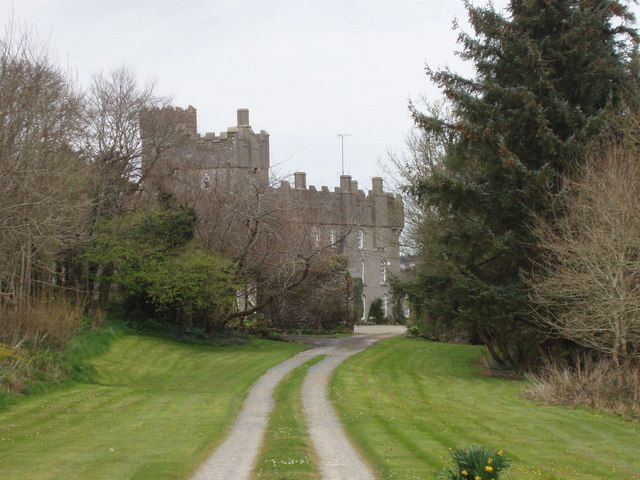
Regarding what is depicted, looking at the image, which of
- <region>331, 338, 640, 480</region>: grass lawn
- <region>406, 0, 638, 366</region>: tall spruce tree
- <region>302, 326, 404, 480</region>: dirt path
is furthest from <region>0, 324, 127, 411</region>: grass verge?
<region>406, 0, 638, 366</region>: tall spruce tree

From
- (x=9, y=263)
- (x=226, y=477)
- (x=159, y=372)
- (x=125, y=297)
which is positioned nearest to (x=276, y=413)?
(x=226, y=477)

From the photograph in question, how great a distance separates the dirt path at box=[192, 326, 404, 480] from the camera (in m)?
11.1

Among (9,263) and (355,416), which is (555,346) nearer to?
A: (355,416)

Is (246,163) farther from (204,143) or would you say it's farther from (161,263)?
(161,263)

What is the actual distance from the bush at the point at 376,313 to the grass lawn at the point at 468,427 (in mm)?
33641

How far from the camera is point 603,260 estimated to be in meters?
19.9

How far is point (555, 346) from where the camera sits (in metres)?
25.2

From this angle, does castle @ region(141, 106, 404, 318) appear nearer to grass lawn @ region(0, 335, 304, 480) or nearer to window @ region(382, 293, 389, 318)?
window @ region(382, 293, 389, 318)

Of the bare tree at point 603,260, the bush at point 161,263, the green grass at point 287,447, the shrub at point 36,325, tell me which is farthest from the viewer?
the bush at point 161,263

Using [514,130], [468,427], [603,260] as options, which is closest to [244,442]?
[468,427]

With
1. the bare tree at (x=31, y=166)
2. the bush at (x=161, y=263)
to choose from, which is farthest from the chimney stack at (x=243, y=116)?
the bare tree at (x=31, y=166)

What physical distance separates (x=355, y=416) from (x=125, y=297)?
2123cm

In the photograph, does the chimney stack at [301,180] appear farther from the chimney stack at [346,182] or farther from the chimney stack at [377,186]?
the chimney stack at [377,186]

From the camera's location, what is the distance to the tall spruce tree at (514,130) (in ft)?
80.9
